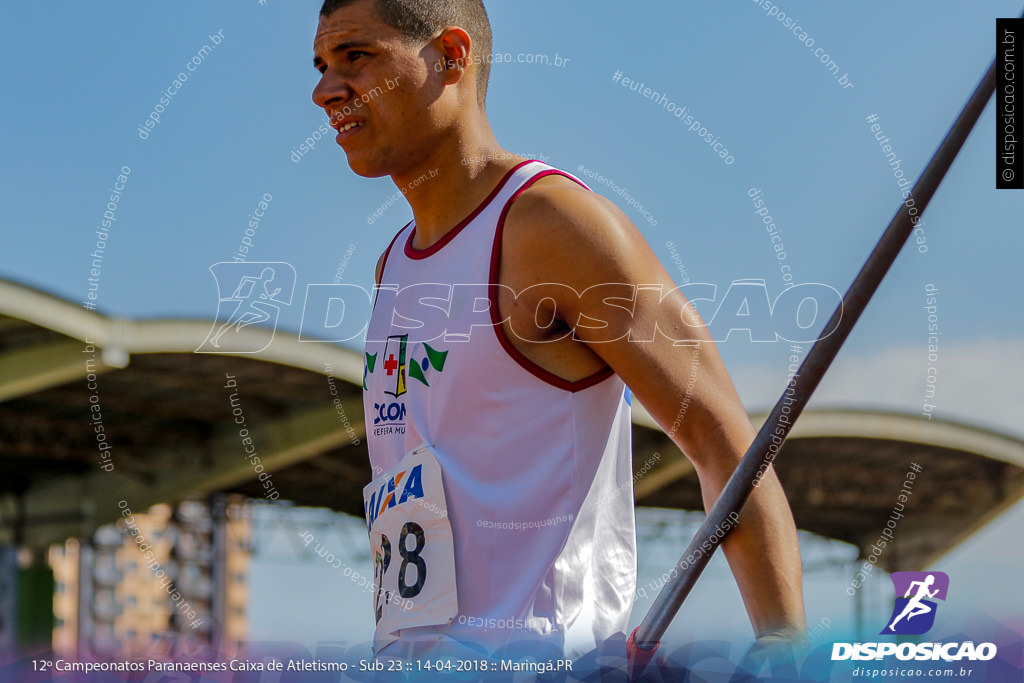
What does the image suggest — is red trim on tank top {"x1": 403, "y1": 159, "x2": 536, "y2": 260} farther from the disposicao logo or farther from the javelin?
the disposicao logo

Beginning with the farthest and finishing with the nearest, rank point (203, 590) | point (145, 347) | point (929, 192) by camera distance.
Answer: point (203, 590) < point (145, 347) < point (929, 192)

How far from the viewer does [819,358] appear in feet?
4.84

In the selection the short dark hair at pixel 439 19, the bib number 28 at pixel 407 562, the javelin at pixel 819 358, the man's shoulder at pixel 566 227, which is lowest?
the bib number 28 at pixel 407 562

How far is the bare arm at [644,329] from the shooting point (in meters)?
1.74

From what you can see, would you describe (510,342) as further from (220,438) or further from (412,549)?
(220,438)

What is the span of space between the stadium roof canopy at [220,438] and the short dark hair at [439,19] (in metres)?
8.65

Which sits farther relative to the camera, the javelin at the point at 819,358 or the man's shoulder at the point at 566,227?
the man's shoulder at the point at 566,227

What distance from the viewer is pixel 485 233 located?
76.6 inches

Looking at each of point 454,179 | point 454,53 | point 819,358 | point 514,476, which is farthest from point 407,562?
point 454,53

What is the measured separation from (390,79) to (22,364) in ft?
36.0

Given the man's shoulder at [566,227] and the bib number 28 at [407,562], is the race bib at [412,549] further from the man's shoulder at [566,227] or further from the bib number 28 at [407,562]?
the man's shoulder at [566,227]

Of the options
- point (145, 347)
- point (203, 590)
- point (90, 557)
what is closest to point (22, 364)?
point (145, 347)

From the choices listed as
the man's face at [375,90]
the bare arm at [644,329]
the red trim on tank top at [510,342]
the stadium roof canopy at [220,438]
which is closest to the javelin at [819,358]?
the bare arm at [644,329]

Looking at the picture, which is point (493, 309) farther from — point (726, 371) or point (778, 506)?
point (778, 506)
